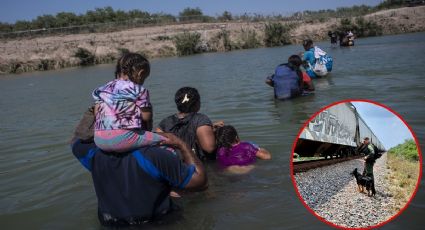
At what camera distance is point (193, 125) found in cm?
549

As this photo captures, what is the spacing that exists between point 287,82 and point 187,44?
36102 mm

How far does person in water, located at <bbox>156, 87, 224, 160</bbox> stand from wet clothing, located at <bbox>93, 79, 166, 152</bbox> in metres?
2.20

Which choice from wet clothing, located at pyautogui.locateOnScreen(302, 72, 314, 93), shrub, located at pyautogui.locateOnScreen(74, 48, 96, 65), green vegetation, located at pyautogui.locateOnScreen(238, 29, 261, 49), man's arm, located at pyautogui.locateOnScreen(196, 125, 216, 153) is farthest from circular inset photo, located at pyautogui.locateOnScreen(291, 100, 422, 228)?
green vegetation, located at pyautogui.locateOnScreen(238, 29, 261, 49)

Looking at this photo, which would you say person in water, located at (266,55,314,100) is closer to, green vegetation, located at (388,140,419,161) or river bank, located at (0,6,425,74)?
green vegetation, located at (388,140,419,161)

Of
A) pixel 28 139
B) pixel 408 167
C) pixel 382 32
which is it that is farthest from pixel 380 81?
pixel 382 32

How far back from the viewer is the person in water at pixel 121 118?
3.12 m

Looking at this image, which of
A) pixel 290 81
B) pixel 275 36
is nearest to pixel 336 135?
pixel 290 81

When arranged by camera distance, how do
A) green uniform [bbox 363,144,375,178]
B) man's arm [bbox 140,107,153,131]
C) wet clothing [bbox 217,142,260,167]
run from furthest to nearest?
wet clothing [bbox 217,142,260,167]
man's arm [bbox 140,107,153,131]
green uniform [bbox 363,144,375,178]

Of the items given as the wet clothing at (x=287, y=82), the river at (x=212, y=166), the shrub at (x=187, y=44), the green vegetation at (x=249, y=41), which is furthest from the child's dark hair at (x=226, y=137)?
the green vegetation at (x=249, y=41)

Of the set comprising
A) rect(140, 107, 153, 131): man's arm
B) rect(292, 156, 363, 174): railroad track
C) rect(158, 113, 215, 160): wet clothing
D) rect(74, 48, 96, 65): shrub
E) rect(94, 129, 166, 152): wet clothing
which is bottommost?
rect(74, 48, 96, 65): shrub

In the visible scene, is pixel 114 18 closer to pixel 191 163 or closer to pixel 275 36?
pixel 275 36

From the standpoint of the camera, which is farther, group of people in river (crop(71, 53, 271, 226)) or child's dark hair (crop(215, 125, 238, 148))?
child's dark hair (crop(215, 125, 238, 148))

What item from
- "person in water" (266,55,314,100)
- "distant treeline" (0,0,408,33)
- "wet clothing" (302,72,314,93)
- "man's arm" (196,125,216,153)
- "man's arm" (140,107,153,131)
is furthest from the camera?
"distant treeline" (0,0,408,33)

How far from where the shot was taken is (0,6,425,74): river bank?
4150cm
